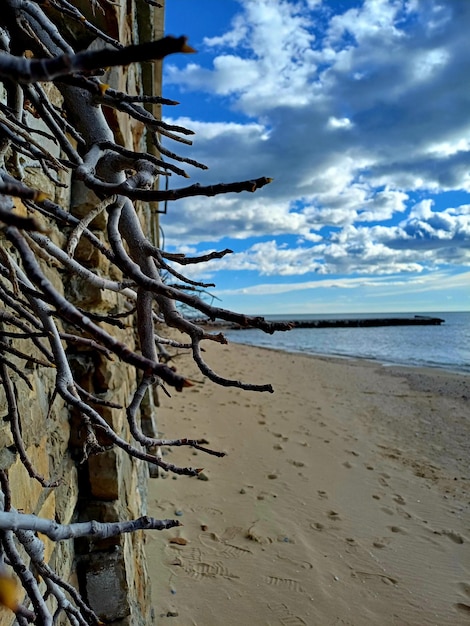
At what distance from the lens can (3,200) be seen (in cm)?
66

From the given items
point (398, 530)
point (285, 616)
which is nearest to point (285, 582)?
point (285, 616)

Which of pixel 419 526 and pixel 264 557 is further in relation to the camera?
pixel 419 526

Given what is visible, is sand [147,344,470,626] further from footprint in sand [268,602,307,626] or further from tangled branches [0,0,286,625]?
tangled branches [0,0,286,625]

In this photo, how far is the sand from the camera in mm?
2865

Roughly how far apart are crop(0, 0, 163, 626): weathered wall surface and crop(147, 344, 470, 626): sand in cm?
82

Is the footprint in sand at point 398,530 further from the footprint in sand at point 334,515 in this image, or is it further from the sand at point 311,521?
the footprint in sand at point 334,515

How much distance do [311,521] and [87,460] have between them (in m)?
2.73

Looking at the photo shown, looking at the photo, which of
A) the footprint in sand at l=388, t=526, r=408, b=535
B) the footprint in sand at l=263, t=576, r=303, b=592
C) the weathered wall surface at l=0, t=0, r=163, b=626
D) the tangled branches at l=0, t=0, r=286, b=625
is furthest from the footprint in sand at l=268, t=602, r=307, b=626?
the tangled branches at l=0, t=0, r=286, b=625

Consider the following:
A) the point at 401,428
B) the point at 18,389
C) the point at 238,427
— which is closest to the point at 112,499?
the point at 18,389

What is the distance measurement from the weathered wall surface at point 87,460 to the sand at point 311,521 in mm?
822

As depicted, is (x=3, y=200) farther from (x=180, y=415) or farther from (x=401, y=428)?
(x=401, y=428)

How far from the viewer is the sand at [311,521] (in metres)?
2.87

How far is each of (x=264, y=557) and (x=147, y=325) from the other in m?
3.12

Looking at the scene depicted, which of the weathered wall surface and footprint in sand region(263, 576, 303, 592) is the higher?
the weathered wall surface
